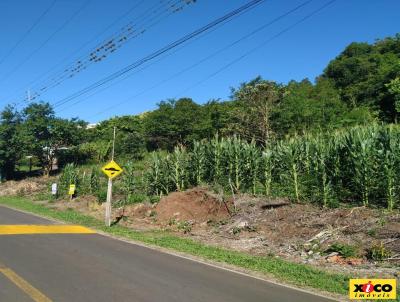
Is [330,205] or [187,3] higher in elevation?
[187,3]

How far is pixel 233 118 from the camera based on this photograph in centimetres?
3697

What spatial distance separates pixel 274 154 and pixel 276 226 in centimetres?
514

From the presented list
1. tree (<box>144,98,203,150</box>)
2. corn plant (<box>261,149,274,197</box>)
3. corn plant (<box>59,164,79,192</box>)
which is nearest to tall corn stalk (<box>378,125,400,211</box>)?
corn plant (<box>261,149,274,197</box>)

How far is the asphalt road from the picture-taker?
7.76 metres

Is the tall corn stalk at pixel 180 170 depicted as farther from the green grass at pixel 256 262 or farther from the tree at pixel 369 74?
the tree at pixel 369 74

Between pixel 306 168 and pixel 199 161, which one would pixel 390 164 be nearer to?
pixel 306 168

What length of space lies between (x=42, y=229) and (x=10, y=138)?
3354 centimetres

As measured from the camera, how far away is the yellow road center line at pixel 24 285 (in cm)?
725

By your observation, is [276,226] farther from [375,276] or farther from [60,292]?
[60,292]

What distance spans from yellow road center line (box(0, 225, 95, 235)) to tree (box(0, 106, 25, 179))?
29.3 m

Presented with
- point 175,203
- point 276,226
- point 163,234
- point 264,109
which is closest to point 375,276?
point 276,226

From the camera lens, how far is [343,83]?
56625mm

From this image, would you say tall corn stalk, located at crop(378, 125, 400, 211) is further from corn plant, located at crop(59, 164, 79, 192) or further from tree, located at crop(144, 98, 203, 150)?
tree, located at crop(144, 98, 203, 150)

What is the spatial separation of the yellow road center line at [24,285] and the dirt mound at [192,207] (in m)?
11.4
